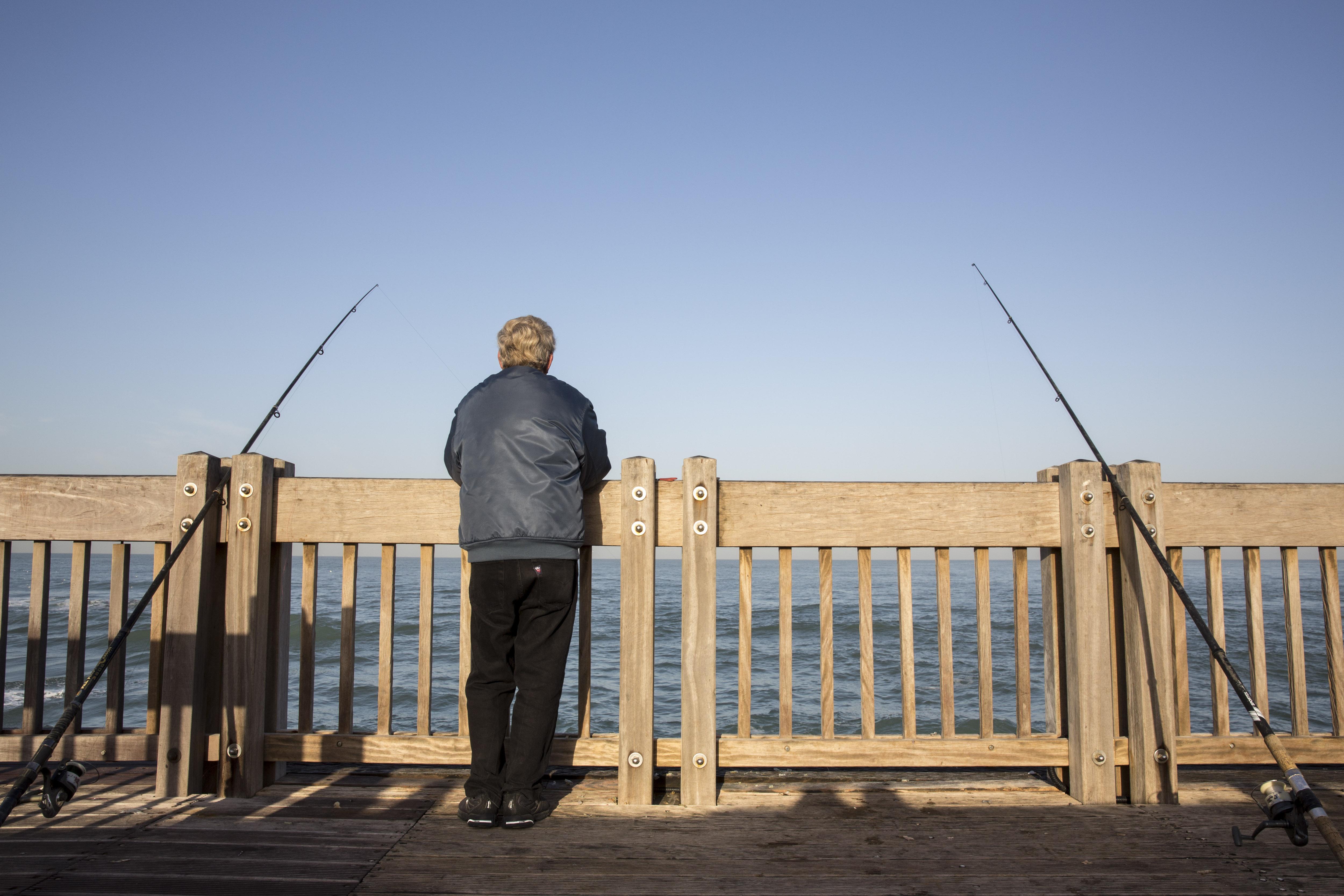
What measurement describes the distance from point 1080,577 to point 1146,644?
1.06ft

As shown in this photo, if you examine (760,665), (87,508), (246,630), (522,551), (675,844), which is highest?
(87,508)

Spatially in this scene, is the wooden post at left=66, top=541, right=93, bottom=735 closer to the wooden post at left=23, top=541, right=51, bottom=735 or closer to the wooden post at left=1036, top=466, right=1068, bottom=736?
the wooden post at left=23, top=541, right=51, bottom=735

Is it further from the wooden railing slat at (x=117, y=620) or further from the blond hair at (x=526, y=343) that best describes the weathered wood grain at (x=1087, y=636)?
the wooden railing slat at (x=117, y=620)

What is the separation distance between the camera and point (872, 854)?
7.84 ft

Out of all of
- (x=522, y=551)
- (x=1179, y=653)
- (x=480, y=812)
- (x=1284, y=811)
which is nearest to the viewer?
(x=1284, y=811)

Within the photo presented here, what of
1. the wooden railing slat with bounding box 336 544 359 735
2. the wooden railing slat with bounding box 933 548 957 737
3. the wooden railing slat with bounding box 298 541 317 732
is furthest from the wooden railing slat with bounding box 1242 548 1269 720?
the wooden railing slat with bounding box 298 541 317 732

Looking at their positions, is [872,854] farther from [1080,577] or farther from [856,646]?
[856,646]

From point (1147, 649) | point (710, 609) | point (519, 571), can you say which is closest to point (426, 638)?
point (519, 571)

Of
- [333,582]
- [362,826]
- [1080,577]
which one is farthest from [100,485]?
[333,582]

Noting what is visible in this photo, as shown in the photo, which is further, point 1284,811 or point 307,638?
point 307,638

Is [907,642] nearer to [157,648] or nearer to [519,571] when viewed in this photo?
[519,571]

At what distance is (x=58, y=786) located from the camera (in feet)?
7.57

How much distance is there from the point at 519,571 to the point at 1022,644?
6.01ft

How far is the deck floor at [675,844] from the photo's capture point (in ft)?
7.17
